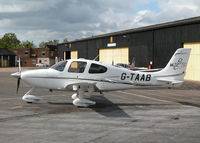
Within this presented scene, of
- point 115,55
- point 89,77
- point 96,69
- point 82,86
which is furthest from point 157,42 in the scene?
point 82,86

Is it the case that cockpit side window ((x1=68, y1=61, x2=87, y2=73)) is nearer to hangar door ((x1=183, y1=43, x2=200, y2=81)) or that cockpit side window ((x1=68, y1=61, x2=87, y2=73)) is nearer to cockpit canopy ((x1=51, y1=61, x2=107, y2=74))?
cockpit canopy ((x1=51, y1=61, x2=107, y2=74))

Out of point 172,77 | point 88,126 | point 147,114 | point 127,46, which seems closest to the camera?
point 88,126

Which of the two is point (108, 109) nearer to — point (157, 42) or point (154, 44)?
→ point (157, 42)

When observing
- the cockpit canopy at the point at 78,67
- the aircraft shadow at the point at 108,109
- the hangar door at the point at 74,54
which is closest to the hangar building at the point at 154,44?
the hangar door at the point at 74,54

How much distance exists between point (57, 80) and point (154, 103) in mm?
5088

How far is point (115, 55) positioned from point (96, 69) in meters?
30.8

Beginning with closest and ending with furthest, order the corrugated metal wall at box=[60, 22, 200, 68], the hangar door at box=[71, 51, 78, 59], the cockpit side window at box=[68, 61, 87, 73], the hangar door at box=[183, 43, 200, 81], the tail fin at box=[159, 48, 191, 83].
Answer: the cockpit side window at box=[68, 61, 87, 73] < the tail fin at box=[159, 48, 191, 83] < the hangar door at box=[183, 43, 200, 81] < the corrugated metal wall at box=[60, 22, 200, 68] < the hangar door at box=[71, 51, 78, 59]

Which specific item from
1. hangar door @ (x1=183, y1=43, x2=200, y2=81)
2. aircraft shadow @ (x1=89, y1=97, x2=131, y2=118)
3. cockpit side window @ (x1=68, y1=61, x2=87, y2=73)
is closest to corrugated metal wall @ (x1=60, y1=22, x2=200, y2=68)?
hangar door @ (x1=183, y1=43, x2=200, y2=81)

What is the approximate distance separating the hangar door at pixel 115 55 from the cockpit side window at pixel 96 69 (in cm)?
2762

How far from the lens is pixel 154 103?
1404cm

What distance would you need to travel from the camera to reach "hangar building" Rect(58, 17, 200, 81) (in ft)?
95.1

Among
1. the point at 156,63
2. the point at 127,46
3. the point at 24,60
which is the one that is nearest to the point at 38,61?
the point at 24,60

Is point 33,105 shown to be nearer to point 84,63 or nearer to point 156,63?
point 84,63

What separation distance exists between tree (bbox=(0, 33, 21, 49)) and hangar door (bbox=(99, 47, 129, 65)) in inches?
4250
